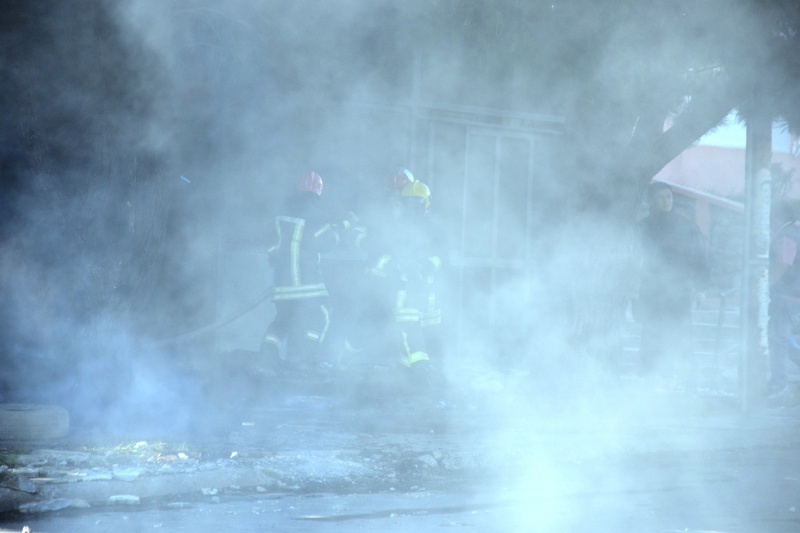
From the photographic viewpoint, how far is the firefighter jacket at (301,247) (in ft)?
21.7

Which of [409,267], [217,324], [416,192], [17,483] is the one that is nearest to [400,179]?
[416,192]

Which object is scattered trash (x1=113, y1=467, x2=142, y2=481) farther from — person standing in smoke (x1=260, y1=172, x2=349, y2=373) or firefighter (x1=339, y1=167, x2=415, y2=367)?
firefighter (x1=339, y1=167, x2=415, y2=367)

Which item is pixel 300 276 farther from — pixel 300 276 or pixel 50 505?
pixel 50 505

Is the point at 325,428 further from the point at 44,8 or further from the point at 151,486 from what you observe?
the point at 44,8

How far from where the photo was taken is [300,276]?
6.66 metres

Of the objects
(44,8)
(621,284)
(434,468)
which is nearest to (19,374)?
(44,8)

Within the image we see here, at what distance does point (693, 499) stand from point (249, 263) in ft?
14.1

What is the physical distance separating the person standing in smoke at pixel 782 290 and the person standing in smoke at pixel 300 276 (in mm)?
3081

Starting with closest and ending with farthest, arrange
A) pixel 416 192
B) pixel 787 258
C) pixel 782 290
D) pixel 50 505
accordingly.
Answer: pixel 50 505, pixel 787 258, pixel 782 290, pixel 416 192

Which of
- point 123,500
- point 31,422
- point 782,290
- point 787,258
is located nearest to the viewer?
point 123,500

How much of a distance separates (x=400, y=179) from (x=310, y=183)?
674mm

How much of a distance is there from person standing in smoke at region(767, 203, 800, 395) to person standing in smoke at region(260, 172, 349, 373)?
3.08 m

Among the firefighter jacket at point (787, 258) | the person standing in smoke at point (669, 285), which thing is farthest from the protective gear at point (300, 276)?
the firefighter jacket at point (787, 258)

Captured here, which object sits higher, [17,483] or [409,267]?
[409,267]
